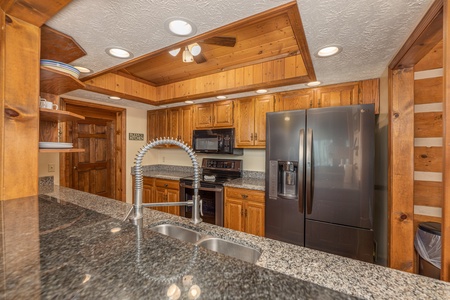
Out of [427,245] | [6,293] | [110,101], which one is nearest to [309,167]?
[427,245]

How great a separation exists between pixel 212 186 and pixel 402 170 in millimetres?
2011

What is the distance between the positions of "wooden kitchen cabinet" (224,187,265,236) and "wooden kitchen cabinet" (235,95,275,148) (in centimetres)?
70

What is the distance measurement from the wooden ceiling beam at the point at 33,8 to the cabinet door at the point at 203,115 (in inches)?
87.7

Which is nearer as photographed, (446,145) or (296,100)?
(446,145)

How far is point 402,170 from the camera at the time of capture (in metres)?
1.62

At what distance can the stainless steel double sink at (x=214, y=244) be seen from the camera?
1.00 meters

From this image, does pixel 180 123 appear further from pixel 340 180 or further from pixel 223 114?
pixel 340 180

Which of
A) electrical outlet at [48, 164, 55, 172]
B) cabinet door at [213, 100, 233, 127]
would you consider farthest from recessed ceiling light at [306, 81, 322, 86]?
electrical outlet at [48, 164, 55, 172]

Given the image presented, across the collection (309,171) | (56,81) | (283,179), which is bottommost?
(283,179)

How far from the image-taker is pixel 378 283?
0.69 m

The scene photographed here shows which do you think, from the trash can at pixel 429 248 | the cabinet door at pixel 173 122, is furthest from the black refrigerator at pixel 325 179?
the cabinet door at pixel 173 122

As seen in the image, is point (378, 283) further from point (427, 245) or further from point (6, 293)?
point (427, 245)

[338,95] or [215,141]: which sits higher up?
[338,95]

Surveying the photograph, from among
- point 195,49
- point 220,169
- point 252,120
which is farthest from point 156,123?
point 195,49
